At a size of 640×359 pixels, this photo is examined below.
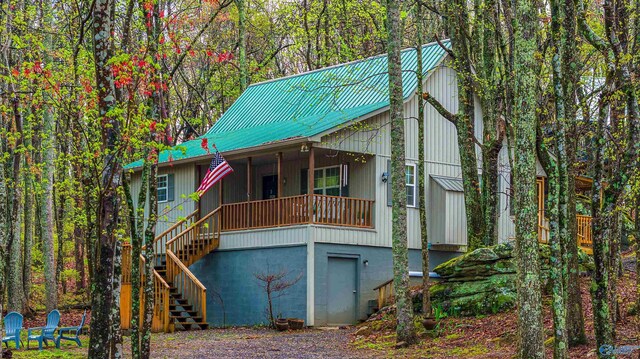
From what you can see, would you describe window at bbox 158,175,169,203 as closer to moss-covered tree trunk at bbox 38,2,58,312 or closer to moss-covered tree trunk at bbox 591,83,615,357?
Answer: moss-covered tree trunk at bbox 38,2,58,312

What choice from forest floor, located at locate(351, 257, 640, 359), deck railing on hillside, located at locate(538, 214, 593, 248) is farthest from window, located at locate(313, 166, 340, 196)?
deck railing on hillside, located at locate(538, 214, 593, 248)

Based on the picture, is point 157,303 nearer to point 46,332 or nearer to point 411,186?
point 46,332

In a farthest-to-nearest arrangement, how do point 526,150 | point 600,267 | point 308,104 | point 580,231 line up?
point 580,231
point 308,104
point 526,150
point 600,267

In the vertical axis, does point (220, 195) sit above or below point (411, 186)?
below

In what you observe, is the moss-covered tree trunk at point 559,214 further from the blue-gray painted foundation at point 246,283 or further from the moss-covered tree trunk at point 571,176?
the blue-gray painted foundation at point 246,283

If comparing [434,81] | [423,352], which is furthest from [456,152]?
[423,352]

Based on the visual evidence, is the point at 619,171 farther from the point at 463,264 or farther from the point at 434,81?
the point at 434,81

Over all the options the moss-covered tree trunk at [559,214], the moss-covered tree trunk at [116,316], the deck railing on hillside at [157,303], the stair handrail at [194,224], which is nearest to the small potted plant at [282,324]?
the deck railing on hillside at [157,303]

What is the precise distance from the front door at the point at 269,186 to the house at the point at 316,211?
0.03 metres

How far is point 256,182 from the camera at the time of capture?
93.5 ft

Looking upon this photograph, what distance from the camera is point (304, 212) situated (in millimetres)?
24234

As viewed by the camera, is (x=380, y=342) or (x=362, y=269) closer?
(x=380, y=342)

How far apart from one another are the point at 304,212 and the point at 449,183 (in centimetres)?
488

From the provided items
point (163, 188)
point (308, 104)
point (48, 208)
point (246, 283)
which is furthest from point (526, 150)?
point (163, 188)
